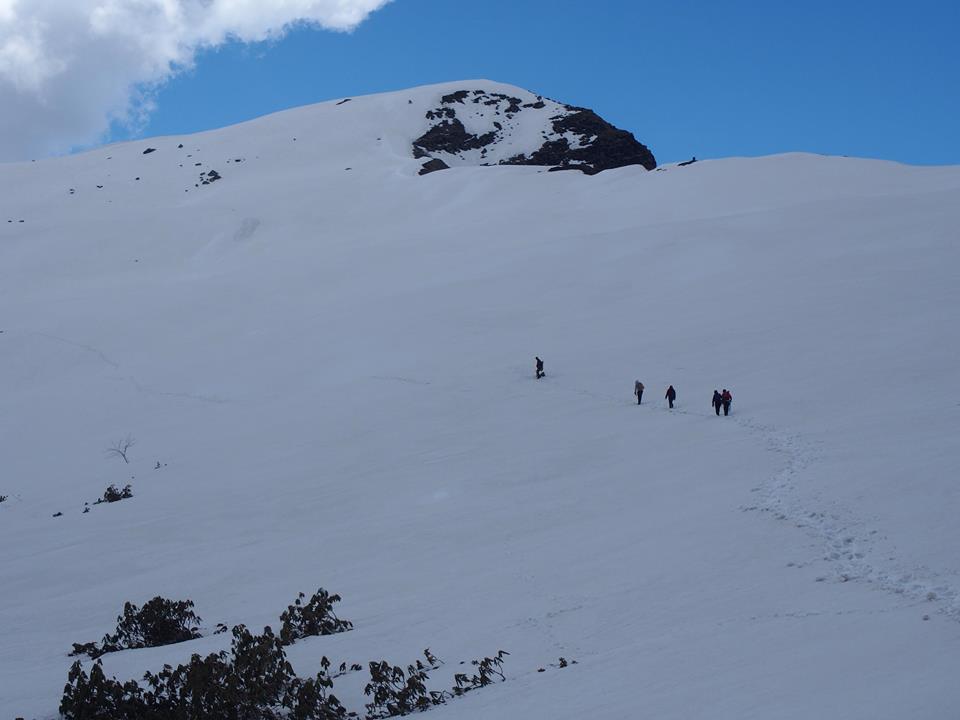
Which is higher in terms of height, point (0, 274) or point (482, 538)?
point (0, 274)

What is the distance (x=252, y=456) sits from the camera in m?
20.2

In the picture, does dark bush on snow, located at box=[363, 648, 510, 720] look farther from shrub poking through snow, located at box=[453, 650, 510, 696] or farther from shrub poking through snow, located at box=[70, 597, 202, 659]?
shrub poking through snow, located at box=[70, 597, 202, 659]

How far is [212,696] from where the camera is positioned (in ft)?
23.2

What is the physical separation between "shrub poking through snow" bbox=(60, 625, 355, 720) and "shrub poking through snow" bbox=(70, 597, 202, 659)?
7.81ft

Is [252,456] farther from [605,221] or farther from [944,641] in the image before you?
[605,221]

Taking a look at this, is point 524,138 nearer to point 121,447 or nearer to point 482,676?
point 121,447

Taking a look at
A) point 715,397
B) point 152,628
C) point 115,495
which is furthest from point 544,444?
point 152,628

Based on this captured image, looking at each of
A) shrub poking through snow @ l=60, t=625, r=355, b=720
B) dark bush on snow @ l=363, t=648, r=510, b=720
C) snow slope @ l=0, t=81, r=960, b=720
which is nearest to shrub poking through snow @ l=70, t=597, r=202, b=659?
snow slope @ l=0, t=81, r=960, b=720

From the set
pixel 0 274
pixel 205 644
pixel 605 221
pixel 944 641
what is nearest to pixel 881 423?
pixel 944 641

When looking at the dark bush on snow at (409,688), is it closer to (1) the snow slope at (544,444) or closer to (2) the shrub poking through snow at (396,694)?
(2) the shrub poking through snow at (396,694)

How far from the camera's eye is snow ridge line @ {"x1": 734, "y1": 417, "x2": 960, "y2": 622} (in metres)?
7.80

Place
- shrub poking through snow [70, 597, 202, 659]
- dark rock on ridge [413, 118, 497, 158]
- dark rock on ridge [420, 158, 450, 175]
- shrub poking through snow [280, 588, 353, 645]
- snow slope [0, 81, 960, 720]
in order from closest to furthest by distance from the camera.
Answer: snow slope [0, 81, 960, 720] → shrub poking through snow [280, 588, 353, 645] → shrub poking through snow [70, 597, 202, 659] → dark rock on ridge [420, 158, 450, 175] → dark rock on ridge [413, 118, 497, 158]

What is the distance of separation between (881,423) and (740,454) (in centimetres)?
283

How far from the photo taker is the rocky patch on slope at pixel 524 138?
3189 inches
